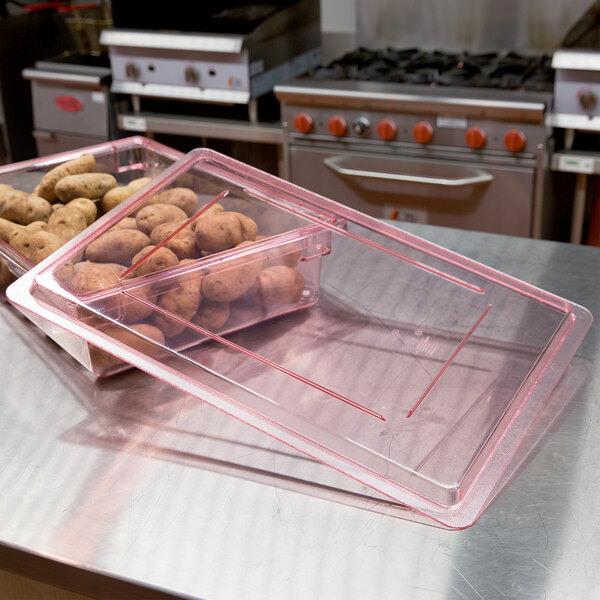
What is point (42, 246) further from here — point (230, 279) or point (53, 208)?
point (230, 279)

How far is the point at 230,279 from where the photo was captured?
3.38ft

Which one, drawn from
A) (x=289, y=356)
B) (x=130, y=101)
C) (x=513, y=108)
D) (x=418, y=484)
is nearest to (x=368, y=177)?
(x=513, y=108)

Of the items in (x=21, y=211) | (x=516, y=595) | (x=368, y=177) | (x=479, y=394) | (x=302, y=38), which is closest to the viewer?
(x=516, y=595)

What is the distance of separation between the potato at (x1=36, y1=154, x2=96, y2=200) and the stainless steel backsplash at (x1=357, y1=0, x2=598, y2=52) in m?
2.23

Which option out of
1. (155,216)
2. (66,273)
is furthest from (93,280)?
(155,216)

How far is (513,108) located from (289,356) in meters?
1.75

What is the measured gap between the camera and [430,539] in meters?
0.77

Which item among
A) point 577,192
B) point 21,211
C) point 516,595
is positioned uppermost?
point 21,211

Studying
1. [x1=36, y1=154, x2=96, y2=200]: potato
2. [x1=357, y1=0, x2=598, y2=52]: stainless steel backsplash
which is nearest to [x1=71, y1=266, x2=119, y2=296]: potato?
[x1=36, y1=154, x2=96, y2=200]: potato

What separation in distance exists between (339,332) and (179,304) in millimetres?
233

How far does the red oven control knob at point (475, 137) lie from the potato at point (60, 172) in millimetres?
1550

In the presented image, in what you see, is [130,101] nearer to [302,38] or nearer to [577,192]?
[302,38]

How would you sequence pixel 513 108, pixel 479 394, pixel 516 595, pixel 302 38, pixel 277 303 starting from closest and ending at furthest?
pixel 516 595 → pixel 479 394 → pixel 277 303 → pixel 513 108 → pixel 302 38

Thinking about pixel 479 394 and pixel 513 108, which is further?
pixel 513 108
